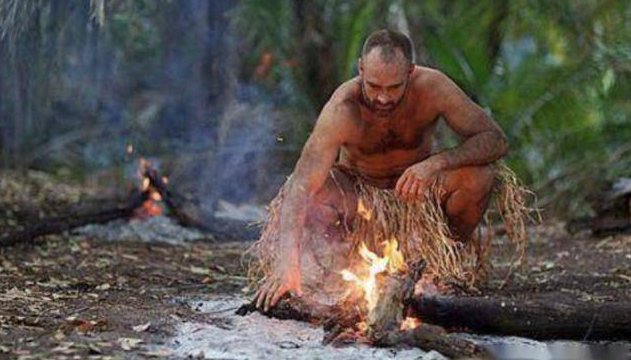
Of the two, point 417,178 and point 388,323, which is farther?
point 417,178

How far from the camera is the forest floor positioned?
3.57m

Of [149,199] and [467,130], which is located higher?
[467,130]

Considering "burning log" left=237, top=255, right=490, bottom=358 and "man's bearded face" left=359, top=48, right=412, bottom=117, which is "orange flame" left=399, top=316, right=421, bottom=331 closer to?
"burning log" left=237, top=255, right=490, bottom=358

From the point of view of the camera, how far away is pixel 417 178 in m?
4.35

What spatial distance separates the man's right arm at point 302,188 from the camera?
397 cm

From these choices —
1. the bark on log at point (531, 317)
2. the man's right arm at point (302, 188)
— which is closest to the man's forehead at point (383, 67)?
the man's right arm at point (302, 188)

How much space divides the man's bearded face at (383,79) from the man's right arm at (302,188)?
15cm

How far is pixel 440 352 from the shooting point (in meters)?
3.41

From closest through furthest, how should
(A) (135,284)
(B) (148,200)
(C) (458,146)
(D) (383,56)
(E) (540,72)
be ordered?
(D) (383,56), (C) (458,146), (A) (135,284), (B) (148,200), (E) (540,72)

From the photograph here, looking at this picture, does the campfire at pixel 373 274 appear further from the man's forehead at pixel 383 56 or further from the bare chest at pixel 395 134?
the man's forehead at pixel 383 56

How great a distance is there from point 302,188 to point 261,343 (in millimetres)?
834

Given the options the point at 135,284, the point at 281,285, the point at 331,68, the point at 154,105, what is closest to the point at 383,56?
the point at 281,285

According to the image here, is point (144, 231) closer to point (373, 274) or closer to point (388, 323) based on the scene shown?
point (373, 274)

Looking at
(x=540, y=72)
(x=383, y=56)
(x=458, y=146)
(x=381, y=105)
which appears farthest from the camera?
(x=540, y=72)
